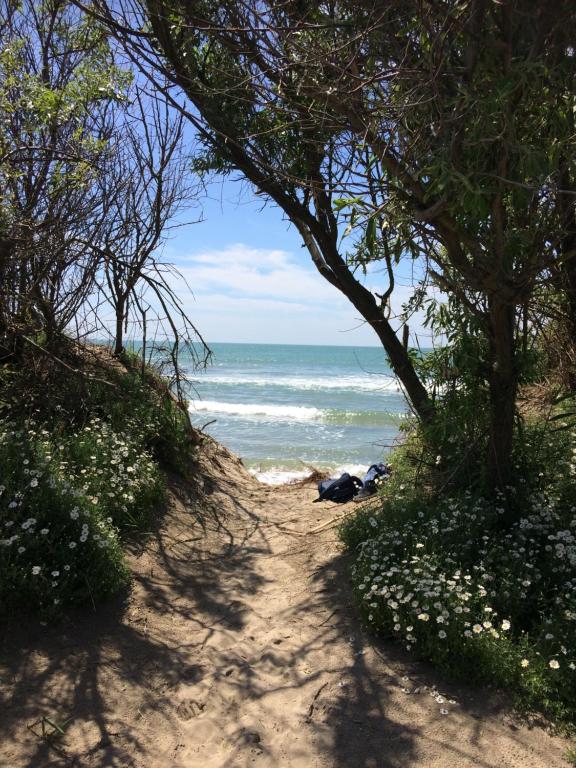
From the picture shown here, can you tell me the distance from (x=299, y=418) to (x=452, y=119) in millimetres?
18063

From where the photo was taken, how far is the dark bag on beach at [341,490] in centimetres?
780

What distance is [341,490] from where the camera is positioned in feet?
25.8

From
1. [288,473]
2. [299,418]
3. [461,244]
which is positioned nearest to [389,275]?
[461,244]

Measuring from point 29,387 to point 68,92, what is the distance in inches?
116

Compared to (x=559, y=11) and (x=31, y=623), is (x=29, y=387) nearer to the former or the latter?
(x=31, y=623)

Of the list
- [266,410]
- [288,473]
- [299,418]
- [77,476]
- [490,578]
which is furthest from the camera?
[266,410]

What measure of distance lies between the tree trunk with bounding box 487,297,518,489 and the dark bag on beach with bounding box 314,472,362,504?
111 inches

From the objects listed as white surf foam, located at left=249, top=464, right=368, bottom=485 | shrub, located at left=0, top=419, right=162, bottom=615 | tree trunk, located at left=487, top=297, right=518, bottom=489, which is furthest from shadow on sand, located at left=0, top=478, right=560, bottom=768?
white surf foam, located at left=249, top=464, right=368, bottom=485

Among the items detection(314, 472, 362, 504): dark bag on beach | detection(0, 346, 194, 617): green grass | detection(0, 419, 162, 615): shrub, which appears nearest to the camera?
detection(0, 419, 162, 615): shrub

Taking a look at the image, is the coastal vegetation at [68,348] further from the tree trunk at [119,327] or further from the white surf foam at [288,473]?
the white surf foam at [288,473]

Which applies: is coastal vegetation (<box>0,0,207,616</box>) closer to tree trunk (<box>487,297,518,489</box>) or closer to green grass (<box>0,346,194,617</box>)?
green grass (<box>0,346,194,617</box>)

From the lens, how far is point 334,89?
3564mm

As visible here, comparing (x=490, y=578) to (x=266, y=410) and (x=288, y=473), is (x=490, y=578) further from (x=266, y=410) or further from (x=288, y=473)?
(x=266, y=410)

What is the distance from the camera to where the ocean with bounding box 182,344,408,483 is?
12.8m
